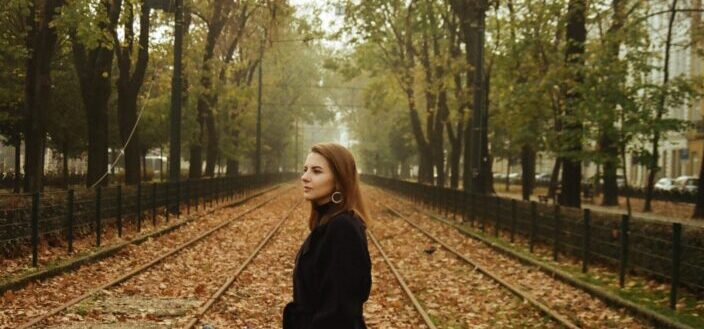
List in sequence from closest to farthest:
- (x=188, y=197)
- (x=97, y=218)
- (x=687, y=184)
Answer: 1. (x=97, y=218)
2. (x=188, y=197)
3. (x=687, y=184)

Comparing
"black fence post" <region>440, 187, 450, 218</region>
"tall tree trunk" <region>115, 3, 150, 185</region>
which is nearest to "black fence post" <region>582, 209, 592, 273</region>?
"black fence post" <region>440, 187, 450, 218</region>

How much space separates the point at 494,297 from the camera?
12.1 meters

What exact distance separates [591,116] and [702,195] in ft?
50.1

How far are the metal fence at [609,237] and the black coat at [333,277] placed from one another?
8.51m

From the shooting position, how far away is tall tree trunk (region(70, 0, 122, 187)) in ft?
77.4

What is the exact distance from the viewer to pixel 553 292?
12539mm

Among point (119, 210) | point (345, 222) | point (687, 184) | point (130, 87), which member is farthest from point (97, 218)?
point (687, 184)

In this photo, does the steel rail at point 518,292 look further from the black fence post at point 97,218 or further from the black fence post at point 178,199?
the black fence post at point 178,199

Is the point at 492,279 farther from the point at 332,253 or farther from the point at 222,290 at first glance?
the point at 332,253

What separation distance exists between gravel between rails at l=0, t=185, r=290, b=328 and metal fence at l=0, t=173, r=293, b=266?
Result: 31.4 inches

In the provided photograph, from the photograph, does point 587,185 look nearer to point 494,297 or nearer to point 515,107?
point 515,107

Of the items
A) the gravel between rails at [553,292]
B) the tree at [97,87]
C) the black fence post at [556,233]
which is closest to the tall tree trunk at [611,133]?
the black fence post at [556,233]

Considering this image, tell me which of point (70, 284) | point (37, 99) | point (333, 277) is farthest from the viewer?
point (37, 99)

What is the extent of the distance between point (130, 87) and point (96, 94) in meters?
2.97
